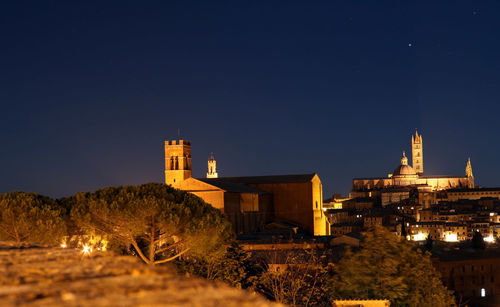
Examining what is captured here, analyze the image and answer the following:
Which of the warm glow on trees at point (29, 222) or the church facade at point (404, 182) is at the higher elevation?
the church facade at point (404, 182)

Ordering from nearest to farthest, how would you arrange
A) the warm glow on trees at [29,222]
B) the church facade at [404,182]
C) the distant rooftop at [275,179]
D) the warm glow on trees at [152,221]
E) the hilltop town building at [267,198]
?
1. the warm glow on trees at [29,222]
2. the warm glow on trees at [152,221]
3. the hilltop town building at [267,198]
4. the distant rooftop at [275,179]
5. the church facade at [404,182]

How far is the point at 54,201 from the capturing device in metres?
21.1

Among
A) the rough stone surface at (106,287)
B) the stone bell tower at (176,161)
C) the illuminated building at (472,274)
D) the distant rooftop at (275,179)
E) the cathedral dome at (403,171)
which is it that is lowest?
the illuminated building at (472,274)

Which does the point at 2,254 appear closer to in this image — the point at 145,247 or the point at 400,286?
the point at 400,286

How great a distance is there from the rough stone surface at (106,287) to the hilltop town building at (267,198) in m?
33.6

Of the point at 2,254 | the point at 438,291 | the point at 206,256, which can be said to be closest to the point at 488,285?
the point at 438,291

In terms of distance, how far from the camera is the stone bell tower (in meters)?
55.2

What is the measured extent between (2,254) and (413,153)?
154 meters

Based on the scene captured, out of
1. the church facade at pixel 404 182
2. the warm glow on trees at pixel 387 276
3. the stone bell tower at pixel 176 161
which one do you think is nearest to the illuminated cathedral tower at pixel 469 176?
the church facade at pixel 404 182

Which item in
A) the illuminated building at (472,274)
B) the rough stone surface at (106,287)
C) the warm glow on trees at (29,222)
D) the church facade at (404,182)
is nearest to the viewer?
the rough stone surface at (106,287)

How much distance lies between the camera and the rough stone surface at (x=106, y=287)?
7.79ft

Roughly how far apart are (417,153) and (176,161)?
107 meters

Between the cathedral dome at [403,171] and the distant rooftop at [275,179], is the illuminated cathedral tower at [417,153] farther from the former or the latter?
the distant rooftop at [275,179]

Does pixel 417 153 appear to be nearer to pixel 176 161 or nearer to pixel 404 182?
pixel 404 182
